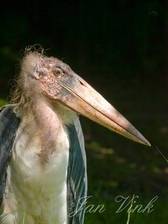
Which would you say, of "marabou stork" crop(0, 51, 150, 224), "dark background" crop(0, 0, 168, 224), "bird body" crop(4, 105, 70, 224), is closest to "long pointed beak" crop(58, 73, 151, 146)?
"marabou stork" crop(0, 51, 150, 224)

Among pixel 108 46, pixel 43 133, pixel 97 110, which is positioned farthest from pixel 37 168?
pixel 108 46

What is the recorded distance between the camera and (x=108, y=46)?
12109mm

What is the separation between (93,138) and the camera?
33.0ft

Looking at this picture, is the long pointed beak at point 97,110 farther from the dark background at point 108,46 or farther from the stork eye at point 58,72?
the dark background at point 108,46

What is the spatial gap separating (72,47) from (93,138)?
8.43ft

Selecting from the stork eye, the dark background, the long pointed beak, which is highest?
the dark background

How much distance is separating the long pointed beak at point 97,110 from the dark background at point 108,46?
462 cm

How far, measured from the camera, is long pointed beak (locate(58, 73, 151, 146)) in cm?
534

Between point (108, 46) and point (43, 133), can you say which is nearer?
point (43, 133)

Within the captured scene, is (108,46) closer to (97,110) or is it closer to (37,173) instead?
(97,110)

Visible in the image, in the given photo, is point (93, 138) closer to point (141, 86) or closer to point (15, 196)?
point (141, 86)

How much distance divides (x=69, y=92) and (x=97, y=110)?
0.18m

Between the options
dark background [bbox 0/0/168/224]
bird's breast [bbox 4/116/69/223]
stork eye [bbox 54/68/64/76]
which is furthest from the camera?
dark background [bbox 0/0/168/224]

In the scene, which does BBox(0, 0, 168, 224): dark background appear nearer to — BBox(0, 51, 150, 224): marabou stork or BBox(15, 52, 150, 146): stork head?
BBox(0, 51, 150, 224): marabou stork
